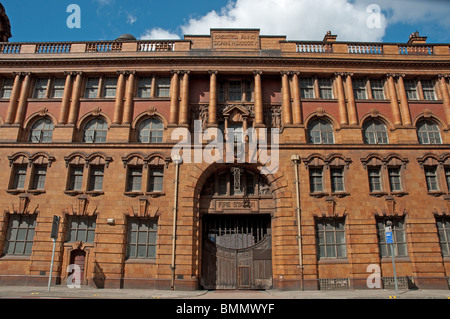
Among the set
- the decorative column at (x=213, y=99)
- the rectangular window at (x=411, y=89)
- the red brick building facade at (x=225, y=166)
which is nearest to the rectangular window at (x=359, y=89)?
the red brick building facade at (x=225, y=166)

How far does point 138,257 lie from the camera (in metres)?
22.6

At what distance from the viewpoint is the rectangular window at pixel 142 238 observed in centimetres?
2272

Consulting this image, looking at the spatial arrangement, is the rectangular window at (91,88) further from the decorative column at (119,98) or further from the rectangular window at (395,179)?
the rectangular window at (395,179)

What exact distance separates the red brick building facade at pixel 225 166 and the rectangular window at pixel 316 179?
0.15 metres

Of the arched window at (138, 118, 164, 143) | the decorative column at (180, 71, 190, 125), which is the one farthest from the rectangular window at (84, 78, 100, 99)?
the decorative column at (180, 71, 190, 125)

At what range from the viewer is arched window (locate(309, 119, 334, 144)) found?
1006 inches

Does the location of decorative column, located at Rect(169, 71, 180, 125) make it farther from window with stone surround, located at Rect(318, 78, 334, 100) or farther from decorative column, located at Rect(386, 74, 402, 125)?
decorative column, located at Rect(386, 74, 402, 125)

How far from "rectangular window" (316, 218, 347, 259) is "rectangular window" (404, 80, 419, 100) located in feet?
39.8

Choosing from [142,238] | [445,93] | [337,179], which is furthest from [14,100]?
[445,93]

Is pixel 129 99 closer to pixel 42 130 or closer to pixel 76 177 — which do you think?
pixel 76 177

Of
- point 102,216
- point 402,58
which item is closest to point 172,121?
point 102,216

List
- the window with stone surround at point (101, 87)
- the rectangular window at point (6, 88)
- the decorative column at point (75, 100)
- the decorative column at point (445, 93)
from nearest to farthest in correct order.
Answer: the decorative column at point (75, 100) < the decorative column at point (445, 93) < the window with stone surround at point (101, 87) < the rectangular window at point (6, 88)

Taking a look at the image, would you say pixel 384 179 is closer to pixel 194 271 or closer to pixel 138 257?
pixel 194 271
